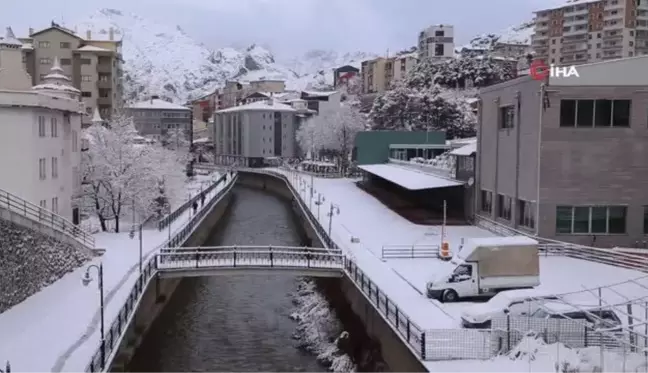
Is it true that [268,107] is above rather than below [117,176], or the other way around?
above

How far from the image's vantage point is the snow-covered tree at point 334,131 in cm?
11269

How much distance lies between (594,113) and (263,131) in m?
101

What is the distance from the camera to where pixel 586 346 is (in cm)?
1827

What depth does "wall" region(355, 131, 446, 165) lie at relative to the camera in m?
80.6

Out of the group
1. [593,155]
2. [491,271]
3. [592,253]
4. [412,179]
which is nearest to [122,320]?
[491,271]

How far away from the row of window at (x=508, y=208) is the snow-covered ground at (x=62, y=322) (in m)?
18.9

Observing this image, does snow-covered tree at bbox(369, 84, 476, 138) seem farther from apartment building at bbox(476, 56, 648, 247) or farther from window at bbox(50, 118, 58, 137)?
window at bbox(50, 118, 58, 137)

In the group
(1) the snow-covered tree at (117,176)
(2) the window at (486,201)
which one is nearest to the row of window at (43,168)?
(1) the snow-covered tree at (117,176)

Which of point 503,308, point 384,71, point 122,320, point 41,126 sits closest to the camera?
point 503,308

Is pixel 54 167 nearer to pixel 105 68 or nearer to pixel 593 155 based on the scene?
pixel 593 155

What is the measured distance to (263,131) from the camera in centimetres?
13338

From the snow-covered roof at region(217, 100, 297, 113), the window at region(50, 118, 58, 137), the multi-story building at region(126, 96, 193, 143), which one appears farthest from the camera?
the multi-story building at region(126, 96, 193, 143)

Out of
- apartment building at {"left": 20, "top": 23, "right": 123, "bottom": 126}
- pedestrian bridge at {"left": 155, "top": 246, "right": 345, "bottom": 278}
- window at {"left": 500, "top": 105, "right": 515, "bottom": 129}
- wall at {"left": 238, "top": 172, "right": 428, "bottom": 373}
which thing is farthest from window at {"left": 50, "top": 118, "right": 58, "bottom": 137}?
apartment building at {"left": 20, "top": 23, "right": 123, "bottom": 126}

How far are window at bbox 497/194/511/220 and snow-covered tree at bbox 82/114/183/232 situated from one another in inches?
864
